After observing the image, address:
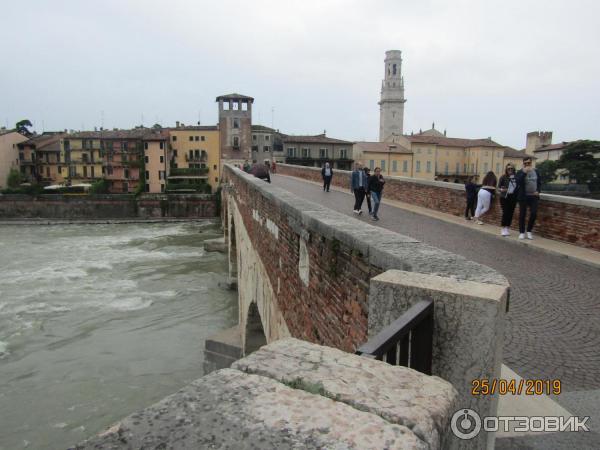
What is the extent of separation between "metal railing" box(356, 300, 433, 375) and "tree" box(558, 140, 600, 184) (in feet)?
139

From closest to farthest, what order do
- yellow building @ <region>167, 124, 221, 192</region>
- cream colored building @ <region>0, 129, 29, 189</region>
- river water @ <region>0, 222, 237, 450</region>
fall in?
river water @ <region>0, 222, 237, 450</region>, cream colored building @ <region>0, 129, 29, 189</region>, yellow building @ <region>167, 124, 221, 192</region>

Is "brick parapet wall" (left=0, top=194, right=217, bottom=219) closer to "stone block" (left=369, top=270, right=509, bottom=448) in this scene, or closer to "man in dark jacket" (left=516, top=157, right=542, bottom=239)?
"man in dark jacket" (left=516, top=157, right=542, bottom=239)

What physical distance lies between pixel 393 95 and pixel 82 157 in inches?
2133

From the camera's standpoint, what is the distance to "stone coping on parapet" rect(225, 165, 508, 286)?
253 centimetres

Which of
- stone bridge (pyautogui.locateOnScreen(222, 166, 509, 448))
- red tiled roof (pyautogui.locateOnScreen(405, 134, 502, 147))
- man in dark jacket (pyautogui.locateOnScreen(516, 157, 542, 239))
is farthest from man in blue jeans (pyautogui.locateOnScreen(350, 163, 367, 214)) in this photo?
red tiled roof (pyautogui.locateOnScreen(405, 134, 502, 147))

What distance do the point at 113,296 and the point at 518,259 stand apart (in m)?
19.9

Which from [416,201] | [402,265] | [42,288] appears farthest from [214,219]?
[402,265]

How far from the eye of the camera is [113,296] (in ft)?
72.5

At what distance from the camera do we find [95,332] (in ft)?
55.9

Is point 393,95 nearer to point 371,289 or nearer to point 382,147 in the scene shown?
point 382,147

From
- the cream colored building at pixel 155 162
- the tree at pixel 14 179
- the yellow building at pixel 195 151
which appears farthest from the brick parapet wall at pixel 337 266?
the tree at pixel 14 179

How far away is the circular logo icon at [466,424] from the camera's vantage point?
179cm

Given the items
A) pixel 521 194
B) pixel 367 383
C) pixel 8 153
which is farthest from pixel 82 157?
pixel 367 383

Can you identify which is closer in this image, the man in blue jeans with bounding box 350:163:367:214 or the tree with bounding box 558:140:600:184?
the man in blue jeans with bounding box 350:163:367:214
